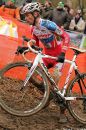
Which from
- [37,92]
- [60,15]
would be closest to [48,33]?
[37,92]

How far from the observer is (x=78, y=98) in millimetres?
7824

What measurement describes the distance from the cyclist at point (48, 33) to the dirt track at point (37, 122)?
20 centimetres

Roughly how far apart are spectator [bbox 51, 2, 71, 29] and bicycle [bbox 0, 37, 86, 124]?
22.2ft

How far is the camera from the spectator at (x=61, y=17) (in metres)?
14.5

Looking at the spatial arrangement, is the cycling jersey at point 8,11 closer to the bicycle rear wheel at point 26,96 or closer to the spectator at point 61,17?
the spectator at point 61,17

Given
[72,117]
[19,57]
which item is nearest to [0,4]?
[19,57]

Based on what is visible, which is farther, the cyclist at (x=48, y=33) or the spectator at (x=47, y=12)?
the spectator at (x=47, y=12)

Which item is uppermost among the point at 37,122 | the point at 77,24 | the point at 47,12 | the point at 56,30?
the point at 47,12

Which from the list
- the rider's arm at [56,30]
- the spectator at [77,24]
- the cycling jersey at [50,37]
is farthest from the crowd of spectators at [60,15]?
the rider's arm at [56,30]

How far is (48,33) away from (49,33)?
2 cm

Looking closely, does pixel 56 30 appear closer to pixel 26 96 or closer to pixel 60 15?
pixel 26 96

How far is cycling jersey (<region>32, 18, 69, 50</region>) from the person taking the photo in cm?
775

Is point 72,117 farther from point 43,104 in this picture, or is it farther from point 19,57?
point 19,57

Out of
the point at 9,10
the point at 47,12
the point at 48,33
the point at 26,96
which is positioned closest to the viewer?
the point at 26,96
